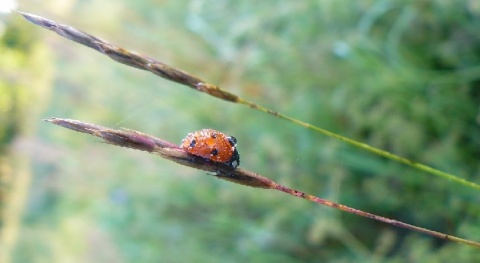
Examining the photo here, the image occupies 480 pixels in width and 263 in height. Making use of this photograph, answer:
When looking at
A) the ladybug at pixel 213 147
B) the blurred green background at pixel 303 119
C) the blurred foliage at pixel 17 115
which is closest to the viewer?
the ladybug at pixel 213 147

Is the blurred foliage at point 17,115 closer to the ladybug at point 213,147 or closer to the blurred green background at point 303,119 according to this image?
the blurred green background at point 303,119

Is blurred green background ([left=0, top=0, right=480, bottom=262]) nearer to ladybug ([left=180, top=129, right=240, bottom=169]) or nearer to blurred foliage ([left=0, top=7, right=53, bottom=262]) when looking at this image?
ladybug ([left=180, top=129, right=240, bottom=169])

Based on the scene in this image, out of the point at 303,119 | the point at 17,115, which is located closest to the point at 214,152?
the point at 303,119

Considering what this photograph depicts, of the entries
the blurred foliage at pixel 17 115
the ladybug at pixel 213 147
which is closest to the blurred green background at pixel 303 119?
the ladybug at pixel 213 147

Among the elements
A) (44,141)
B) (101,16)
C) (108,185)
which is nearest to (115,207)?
(108,185)

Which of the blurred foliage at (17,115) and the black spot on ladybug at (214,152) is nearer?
the black spot on ladybug at (214,152)

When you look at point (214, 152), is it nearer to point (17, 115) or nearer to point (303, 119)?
point (303, 119)

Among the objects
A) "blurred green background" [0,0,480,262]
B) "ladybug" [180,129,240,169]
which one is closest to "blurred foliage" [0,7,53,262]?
"blurred green background" [0,0,480,262]
